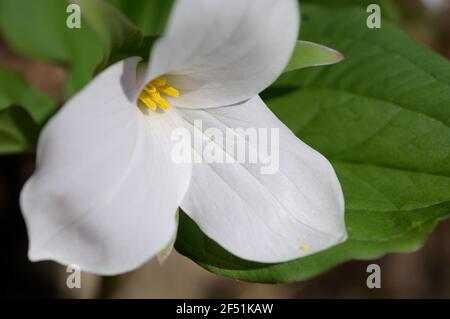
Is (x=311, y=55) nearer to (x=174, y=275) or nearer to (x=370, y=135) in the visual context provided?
(x=370, y=135)

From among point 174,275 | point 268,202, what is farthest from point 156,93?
point 174,275

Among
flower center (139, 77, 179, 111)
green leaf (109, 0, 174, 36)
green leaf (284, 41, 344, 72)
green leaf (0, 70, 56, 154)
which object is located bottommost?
green leaf (0, 70, 56, 154)

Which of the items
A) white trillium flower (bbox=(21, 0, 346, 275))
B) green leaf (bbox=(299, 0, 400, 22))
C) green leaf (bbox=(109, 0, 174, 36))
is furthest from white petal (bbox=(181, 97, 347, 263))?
green leaf (bbox=(299, 0, 400, 22))

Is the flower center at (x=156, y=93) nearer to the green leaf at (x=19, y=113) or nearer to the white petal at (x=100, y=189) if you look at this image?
the white petal at (x=100, y=189)

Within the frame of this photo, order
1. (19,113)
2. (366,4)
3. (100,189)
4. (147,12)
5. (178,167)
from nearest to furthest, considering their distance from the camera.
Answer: (100,189) < (178,167) < (19,113) < (147,12) < (366,4)

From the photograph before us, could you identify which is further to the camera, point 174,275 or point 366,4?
point 174,275

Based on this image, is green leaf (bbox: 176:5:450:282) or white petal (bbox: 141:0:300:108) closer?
white petal (bbox: 141:0:300:108)

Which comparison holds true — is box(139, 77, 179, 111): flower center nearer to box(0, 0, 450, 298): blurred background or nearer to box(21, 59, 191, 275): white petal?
box(21, 59, 191, 275): white petal

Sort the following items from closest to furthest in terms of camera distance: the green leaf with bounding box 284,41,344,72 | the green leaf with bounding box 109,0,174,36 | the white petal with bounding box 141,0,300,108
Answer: the white petal with bounding box 141,0,300,108 → the green leaf with bounding box 284,41,344,72 → the green leaf with bounding box 109,0,174,36
